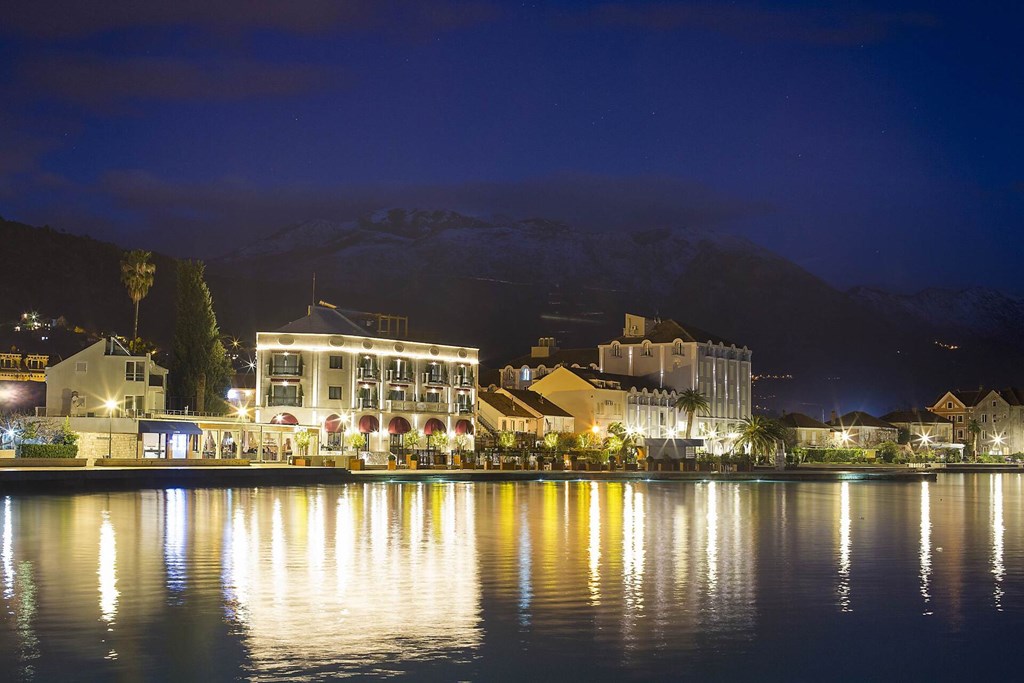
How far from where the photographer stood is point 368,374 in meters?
93.5

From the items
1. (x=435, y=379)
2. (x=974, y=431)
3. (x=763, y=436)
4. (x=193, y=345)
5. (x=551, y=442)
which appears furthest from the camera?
(x=974, y=431)

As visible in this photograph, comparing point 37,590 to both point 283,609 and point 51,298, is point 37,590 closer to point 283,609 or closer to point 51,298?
point 283,609

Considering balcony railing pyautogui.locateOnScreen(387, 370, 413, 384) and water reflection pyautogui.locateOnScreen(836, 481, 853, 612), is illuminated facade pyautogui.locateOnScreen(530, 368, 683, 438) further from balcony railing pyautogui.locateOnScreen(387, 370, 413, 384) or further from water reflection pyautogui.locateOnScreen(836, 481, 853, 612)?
water reflection pyautogui.locateOnScreen(836, 481, 853, 612)

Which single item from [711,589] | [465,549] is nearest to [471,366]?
[465,549]

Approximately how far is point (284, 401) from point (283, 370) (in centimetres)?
228

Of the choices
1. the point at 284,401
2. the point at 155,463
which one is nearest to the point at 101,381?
the point at 284,401

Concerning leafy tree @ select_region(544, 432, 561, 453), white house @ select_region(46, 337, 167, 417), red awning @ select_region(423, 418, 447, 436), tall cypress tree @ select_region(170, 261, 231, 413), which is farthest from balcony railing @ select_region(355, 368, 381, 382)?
white house @ select_region(46, 337, 167, 417)

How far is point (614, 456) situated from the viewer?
95.5m

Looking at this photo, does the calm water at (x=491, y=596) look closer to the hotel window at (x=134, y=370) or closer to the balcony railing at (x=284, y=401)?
the hotel window at (x=134, y=370)

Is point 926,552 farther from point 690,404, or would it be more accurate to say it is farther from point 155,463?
point 690,404

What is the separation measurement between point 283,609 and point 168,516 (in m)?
20.7

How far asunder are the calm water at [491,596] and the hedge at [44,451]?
19.4 meters

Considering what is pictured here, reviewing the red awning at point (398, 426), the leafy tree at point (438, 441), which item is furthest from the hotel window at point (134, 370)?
the leafy tree at point (438, 441)

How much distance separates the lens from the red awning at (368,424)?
91125 millimetres
